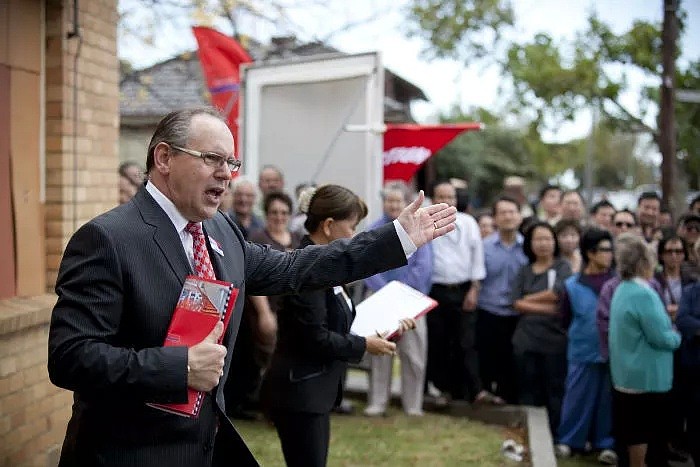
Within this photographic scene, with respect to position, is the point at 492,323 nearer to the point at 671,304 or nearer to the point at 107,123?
the point at 671,304

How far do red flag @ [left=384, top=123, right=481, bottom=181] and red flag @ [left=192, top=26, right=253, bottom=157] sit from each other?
2.12 meters

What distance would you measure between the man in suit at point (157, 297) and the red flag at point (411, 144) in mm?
6092

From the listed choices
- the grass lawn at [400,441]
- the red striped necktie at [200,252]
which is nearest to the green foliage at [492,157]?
the grass lawn at [400,441]

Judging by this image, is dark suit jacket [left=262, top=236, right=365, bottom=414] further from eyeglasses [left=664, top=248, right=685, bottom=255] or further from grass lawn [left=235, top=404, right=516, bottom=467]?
eyeglasses [left=664, top=248, right=685, bottom=255]

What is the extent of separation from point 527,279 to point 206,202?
5696 mm

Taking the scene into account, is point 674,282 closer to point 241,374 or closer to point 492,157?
point 241,374

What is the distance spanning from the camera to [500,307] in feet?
27.9

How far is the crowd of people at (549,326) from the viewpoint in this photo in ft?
20.6

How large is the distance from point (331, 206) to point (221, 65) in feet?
21.6

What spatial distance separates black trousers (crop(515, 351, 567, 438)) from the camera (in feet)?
26.1

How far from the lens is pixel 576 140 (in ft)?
201

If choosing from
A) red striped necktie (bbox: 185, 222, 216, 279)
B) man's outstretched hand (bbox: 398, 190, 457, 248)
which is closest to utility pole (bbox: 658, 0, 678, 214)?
man's outstretched hand (bbox: 398, 190, 457, 248)

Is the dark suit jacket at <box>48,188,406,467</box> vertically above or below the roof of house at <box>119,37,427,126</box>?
below

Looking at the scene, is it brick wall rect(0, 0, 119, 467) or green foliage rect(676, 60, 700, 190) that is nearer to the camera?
brick wall rect(0, 0, 119, 467)
